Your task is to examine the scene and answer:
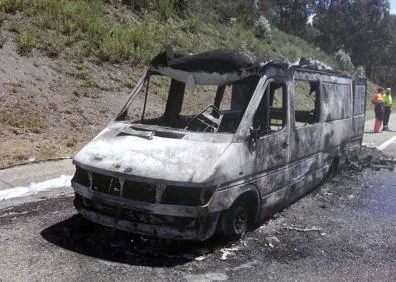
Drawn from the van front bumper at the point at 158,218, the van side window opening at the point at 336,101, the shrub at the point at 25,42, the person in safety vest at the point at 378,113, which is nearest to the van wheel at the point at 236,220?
the van front bumper at the point at 158,218

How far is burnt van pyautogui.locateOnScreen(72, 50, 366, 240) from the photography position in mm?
4852

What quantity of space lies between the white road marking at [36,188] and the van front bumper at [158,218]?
2.34 metres

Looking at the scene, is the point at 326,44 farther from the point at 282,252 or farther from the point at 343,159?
the point at 282,252

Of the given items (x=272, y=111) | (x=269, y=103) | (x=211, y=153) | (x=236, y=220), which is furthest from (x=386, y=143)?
(x=211, y=153)

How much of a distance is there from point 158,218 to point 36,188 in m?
3.11

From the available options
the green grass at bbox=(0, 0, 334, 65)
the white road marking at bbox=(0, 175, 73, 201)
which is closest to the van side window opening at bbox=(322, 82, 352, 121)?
the white road marking at bbox=(0, 175, 73, 201)

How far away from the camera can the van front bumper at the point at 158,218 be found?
4.78 m

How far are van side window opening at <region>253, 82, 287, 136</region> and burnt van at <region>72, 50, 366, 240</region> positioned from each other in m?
0.01

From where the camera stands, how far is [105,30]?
15812 millimetres

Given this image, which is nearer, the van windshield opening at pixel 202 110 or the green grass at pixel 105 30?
the van windshield opening at pixel 202 110

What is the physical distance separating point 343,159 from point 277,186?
11.4 feet

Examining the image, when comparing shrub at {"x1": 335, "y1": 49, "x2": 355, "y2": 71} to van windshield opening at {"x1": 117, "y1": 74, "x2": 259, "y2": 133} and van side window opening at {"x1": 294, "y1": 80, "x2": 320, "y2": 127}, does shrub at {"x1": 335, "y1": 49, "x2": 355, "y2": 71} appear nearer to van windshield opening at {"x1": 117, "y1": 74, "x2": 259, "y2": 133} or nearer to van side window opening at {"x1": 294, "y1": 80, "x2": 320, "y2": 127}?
van side window opening at {"x1": 294, "y1": 80, "x2": 320, "y2": 127}

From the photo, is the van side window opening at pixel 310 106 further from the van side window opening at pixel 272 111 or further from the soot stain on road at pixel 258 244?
the soot stain on road at pixel 258 244

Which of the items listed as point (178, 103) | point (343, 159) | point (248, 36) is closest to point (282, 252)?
point (178, 103)
